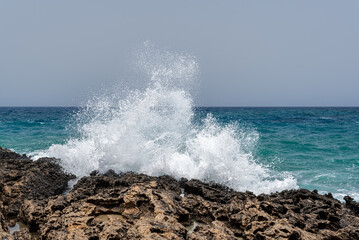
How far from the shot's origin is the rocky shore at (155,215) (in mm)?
3145

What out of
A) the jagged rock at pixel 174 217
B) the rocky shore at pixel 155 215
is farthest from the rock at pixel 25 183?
the jagged rock at pixel 174 217

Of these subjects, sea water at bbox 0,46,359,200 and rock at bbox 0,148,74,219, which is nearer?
rock at bbox 0,148,74,219

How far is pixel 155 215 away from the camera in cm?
357

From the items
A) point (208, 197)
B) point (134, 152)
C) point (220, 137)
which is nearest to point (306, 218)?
point (208, 197)

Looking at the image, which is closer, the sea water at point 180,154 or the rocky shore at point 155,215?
the rocky shore at point 155,215

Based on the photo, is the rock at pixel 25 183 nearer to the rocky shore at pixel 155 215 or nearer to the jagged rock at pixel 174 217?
the rocky shore at pixel 155 215

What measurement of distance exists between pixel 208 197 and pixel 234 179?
238cm

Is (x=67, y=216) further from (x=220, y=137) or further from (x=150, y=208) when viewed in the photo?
(x=220, y=137)

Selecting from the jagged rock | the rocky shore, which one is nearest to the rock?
the rocky shore

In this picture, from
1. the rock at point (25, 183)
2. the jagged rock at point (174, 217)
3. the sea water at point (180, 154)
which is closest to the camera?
the jagged rock at point (174, 217)

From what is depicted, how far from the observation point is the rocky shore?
314cm

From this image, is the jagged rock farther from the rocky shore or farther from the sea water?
the sea water

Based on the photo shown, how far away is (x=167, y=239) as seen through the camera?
9.48 feet

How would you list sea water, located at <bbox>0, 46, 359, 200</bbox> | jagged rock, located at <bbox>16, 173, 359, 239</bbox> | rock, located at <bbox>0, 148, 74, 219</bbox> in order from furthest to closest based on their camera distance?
sea water, located at <bbox>0, 46, 359, 200</bbox>, rock, located at <bbox>0, 148, 74, 219</bbox>, jagged rock, located at <bbox>16, 173, 359, 239</bbox>
